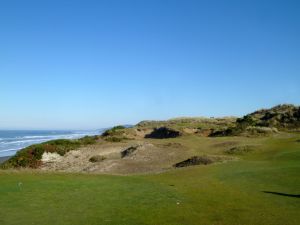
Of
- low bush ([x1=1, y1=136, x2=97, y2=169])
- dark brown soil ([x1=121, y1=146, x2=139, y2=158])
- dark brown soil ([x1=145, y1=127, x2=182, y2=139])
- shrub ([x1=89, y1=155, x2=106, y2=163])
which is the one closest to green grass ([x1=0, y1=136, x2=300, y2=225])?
shrub ([x1=89, y1=155, x2=106, y2=163])

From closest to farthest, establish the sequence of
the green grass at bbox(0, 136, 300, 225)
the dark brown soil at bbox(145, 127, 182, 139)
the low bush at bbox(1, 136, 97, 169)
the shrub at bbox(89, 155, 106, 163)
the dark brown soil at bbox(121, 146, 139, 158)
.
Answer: the green grass at bbox(0, 136, 300, 225) → the low bush at bbox(1, 136, 97, 169) → the shrub at bbox(89, 155, 106, 163) → the dark brown soil at bbox(121, 146, 139, 158) → the dark brown soil at bbox(145, 127, 182, 139)

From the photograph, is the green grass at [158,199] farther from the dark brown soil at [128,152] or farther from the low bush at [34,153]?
the dark brown soil at [128,152]

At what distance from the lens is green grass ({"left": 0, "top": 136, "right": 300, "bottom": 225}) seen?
14336 mm

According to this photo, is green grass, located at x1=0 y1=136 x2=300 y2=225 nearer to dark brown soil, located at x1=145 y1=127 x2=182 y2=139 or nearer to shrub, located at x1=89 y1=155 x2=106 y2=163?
shrub, located at x1=89 y1=155 x2=106 y2=163

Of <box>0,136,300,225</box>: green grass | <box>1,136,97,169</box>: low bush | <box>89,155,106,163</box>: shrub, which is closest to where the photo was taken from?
<box>0,136,300,225</box>: green grass

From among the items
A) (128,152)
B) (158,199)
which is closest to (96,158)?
(128,152)

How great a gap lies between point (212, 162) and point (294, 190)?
53.0ft

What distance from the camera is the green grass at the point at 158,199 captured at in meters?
14.3

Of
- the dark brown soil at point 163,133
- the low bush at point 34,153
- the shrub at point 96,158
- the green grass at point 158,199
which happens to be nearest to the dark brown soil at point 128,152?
the shrub at point 96,158

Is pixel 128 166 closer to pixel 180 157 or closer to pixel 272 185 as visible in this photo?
pixel 180 157

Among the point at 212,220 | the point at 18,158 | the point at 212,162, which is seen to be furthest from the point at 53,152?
the point at 212,220

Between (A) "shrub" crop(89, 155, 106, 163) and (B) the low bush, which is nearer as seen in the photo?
(B) the low bush

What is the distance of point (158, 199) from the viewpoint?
18.2 metres

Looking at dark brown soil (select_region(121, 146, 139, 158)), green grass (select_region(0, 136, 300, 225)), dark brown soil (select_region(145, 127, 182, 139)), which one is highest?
dark brown soil (select_region(145, 127, 182, 139))
